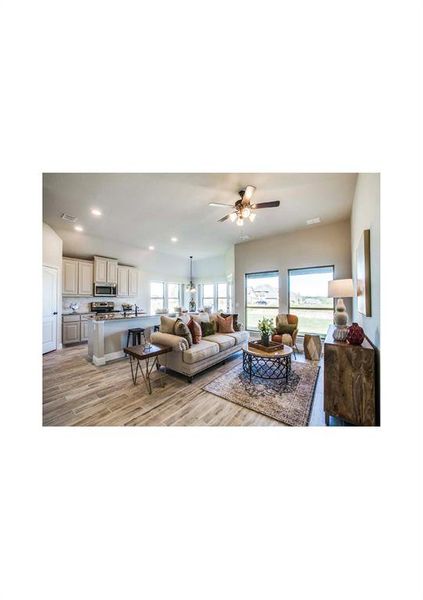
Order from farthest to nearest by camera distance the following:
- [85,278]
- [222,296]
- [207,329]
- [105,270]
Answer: [222,296]
[105,270]
[85,278]
[207,329]

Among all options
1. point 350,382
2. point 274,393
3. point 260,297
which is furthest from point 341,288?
point 260,297

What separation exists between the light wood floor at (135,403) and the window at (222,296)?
4.13m

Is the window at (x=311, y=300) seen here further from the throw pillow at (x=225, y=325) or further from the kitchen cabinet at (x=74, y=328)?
the kitchen cabinet at (x=74, y=328)

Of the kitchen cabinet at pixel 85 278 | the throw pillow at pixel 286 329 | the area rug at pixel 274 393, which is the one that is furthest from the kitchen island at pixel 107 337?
the throw pillow at pixel 286 329

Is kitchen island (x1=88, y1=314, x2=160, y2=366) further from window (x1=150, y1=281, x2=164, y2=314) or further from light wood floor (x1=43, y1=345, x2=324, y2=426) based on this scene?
window (x1=150, y1=281, x2=164, y2=314)

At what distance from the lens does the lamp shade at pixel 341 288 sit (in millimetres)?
2225

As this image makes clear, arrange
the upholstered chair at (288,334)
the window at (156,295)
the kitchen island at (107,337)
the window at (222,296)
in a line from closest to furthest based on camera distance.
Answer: the kitchen island at (107,337) → the upholstered chair at (288,334) → the window at (156,295) → the window at (222,296)

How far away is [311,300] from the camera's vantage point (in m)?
4.30

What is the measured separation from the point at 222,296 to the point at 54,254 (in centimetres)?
483

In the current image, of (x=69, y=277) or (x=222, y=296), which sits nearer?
(x=69, y=277)

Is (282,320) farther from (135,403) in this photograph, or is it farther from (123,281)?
(123,281)

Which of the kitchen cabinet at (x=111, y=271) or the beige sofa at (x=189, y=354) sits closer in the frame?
the beige sofa at (x=189, y=354)
